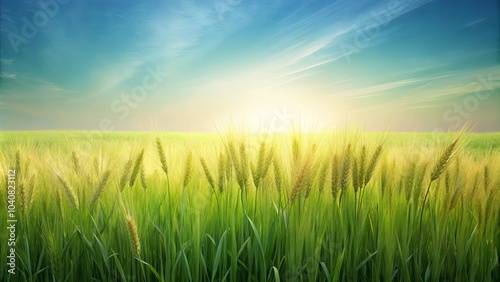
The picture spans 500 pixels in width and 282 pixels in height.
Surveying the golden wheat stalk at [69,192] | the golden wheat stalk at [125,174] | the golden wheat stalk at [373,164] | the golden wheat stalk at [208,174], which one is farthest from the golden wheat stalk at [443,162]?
the golden wheat stalk at [69,192]

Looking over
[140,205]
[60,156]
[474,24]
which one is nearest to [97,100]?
[60,156]

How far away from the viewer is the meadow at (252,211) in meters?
1.05

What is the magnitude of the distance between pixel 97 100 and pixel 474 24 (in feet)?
5.44

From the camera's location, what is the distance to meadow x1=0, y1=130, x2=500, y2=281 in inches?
41.4

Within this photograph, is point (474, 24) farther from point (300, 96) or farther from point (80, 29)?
point (80, 29)

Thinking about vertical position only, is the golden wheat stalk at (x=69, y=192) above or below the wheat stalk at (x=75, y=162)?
below

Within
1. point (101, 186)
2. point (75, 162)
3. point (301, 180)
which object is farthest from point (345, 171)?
point (75, 162)

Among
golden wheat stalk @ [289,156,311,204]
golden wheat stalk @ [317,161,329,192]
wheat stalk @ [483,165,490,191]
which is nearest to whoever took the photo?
golden wheat stalk @ [289,156,311,204]

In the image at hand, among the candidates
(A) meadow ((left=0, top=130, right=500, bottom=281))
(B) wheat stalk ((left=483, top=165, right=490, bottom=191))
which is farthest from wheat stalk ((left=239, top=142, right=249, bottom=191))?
(B) wheat stalk ((left=483, top=165, right=490, bottom=191))

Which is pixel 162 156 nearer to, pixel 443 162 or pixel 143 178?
pixel 143 178

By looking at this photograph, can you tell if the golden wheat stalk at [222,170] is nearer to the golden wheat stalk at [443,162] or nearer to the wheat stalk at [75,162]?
the wheat stalk at [75,162]

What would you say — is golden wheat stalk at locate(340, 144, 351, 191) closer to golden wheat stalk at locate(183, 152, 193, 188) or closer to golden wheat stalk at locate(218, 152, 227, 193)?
golden wheat stalk at locate(218, 152, 227, 193)

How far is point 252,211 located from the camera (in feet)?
3.74

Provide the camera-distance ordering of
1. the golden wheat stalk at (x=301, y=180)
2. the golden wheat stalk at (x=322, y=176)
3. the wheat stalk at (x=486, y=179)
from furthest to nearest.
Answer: the wheat stalk at (x=486, y=179) → the golden wheat stalk at (x=322, y=176) → the golden wheat stalk at (x=301, y=180)
